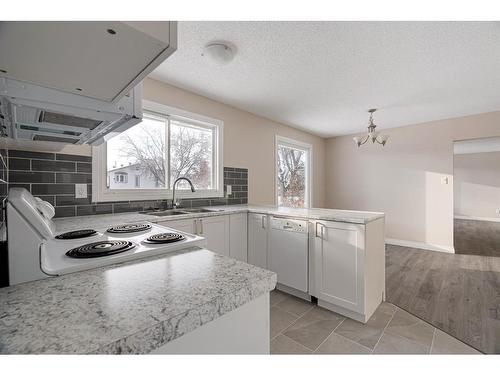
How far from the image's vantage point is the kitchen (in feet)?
1.66

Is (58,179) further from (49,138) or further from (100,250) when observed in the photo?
(100,250)

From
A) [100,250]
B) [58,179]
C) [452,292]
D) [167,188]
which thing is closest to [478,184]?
[452,292]

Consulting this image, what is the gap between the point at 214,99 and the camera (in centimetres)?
296

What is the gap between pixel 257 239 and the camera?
2479mm

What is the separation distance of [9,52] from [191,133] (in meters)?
2.32

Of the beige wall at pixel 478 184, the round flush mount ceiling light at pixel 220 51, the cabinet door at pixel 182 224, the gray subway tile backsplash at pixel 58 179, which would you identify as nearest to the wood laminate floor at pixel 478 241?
the beige wall at pixel 478 184

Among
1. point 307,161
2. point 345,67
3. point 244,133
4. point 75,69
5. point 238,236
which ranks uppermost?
point 345,67

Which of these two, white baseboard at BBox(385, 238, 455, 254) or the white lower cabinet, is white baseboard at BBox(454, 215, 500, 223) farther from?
the white lower cabinet

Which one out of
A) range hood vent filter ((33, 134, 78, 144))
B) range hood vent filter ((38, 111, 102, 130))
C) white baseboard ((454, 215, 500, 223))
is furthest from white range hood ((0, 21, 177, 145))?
white baseboard ((454, 215, 500, 223))

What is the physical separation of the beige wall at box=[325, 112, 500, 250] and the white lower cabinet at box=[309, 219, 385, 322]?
8.73ft

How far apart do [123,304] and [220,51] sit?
6.20ft

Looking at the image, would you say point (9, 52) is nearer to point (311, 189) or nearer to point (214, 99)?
point (214, 99)

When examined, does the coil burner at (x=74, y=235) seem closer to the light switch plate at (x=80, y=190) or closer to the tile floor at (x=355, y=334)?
the light switch plate at (x=80, y=190)
